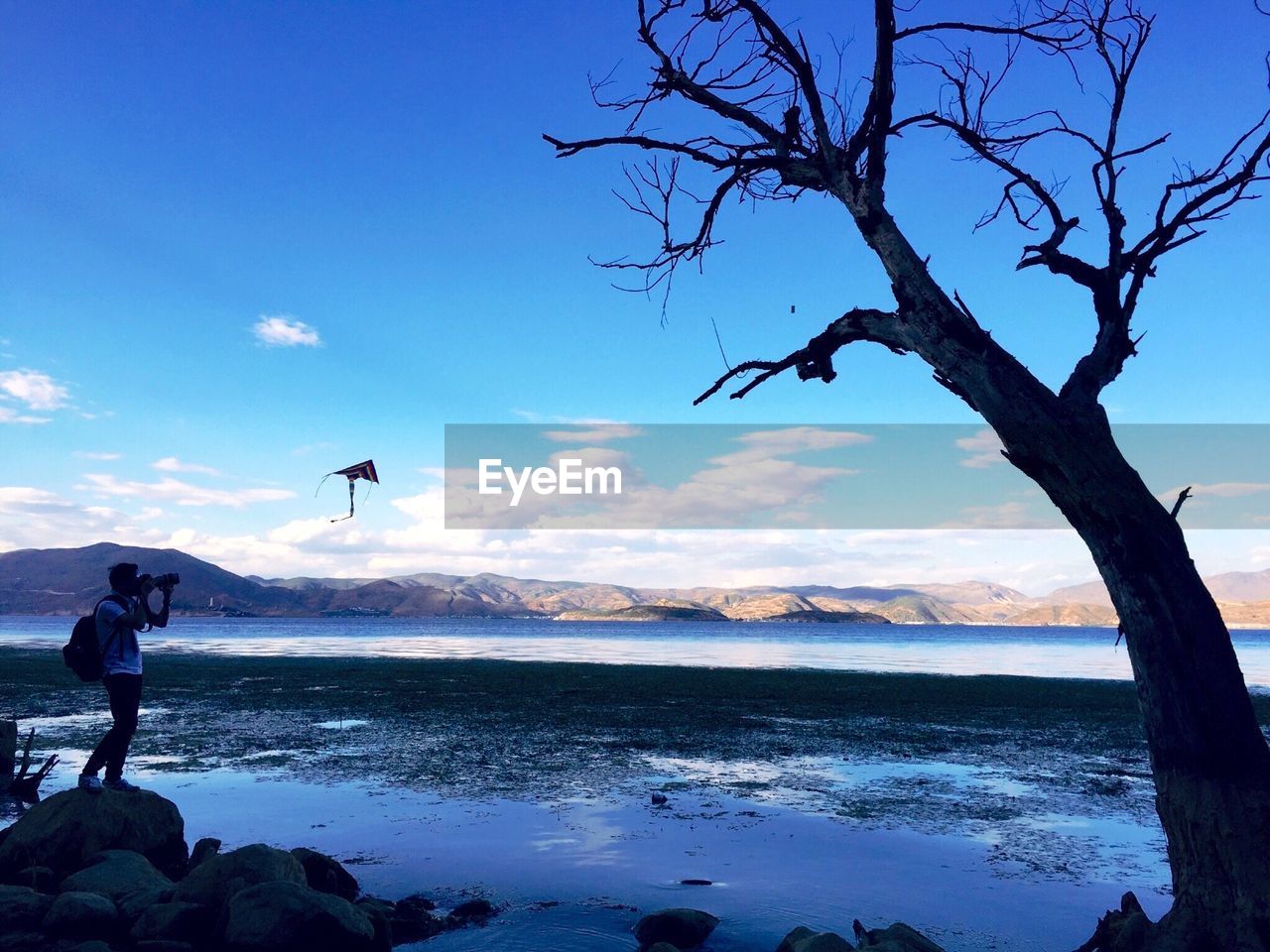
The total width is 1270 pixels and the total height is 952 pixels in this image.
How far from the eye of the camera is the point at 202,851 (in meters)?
9.16

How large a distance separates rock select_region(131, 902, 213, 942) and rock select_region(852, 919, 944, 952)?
5293mm

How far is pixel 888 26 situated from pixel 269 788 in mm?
13273

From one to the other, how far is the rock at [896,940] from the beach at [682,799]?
1195 millimetres

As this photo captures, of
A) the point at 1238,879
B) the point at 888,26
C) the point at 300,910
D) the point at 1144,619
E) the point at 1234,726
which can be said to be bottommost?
the point at 300,910

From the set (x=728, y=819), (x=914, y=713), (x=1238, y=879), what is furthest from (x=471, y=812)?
(x=914, y=713)

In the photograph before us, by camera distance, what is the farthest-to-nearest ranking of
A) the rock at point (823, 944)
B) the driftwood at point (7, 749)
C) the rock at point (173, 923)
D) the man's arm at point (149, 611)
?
the driftwood at point (7, 749) < the man's arm at point (149, 611) < the rock at point (173, 923) < the rock at point (823, 944)

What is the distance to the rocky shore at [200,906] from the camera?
661 centimetres

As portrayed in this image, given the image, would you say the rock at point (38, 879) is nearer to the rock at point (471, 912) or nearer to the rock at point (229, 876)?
the rock at point (229, 876)

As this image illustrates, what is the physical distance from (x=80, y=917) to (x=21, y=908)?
0.62 metres

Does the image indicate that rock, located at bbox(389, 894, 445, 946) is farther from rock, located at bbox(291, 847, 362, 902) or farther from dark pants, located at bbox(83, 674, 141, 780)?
dark pants, located at bbox(83, 674, 141, 780)

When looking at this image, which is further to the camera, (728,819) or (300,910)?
(728,819)

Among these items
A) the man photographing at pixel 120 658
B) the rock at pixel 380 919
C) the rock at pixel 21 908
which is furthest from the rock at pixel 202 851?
the rock at pixel 380 919

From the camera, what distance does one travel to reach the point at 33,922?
6891 millimetres

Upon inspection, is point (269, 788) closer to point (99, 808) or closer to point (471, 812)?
point (471, 812)
